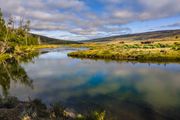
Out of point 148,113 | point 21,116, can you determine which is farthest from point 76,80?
point 21,116

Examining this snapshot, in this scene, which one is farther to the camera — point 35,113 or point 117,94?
point 117,94

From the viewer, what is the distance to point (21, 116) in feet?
55.2

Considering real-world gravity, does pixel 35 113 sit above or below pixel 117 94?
above

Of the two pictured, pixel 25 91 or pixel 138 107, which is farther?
pixel 25 91

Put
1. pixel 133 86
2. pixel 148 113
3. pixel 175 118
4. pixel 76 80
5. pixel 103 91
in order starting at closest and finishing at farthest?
pixel 175 118 < pixel 148 113 < pixel 103 91 < pixel 133 86 < pixel 76 80

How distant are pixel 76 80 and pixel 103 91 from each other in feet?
28.7

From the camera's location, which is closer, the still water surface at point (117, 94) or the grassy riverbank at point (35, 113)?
the grassy riverbank at point (35, 113)

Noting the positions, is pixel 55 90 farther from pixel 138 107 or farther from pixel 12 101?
Result: pixel 138 107

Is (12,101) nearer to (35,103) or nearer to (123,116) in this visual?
(35,103)

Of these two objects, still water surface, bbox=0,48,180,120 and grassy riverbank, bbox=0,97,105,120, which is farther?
still water surface, bbox=0,48,180,120

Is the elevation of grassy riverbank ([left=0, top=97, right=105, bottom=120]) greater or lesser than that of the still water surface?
greater

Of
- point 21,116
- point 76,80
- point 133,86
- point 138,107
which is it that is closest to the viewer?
point 21,116

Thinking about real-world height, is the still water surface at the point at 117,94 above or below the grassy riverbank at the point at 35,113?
below

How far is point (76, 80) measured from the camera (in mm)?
37344
